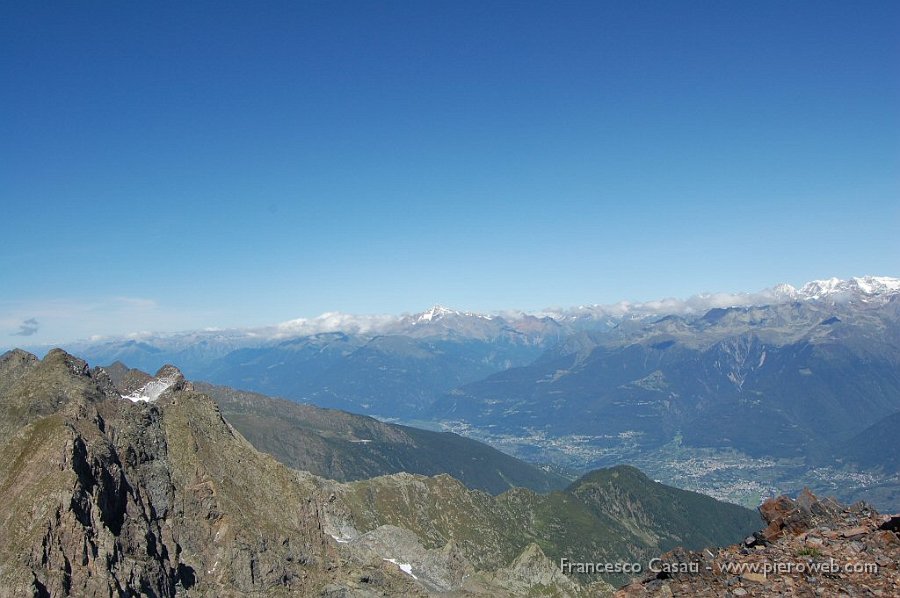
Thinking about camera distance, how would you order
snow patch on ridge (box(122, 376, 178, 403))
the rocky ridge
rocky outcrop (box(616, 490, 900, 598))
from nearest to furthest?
rocky outcrop (box(616, 490, 900, 598)), the rocky ridge, snow patch on ridge (box(122, 376, 178, 403))

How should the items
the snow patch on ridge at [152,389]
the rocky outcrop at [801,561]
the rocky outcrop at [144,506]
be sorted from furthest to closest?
the snow patch on ridge at [152,389] < the rocky outcrop at [144,506] < the rocky outcrop at [801,561]

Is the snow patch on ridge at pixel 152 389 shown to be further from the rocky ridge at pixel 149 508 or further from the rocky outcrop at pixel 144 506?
the rocky outcrop at pixel 144 506

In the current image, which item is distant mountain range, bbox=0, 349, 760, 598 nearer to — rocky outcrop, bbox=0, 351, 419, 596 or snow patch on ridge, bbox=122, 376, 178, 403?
rocky outcrop, bbox=0, 351, 419, 596

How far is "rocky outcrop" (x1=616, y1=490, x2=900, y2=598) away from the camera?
22266 mm

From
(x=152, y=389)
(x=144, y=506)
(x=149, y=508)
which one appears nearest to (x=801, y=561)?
(x=144, y=506)

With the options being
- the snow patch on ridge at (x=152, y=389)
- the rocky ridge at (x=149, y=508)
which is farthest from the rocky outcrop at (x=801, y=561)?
the snow patch on ridge at (x=152, y=389)

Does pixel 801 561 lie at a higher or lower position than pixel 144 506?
higher

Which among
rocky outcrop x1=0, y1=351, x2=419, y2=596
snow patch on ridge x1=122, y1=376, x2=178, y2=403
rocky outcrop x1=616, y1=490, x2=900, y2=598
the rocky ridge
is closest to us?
rocky outcrop x1=616, y1=490, x2=900, y2=598

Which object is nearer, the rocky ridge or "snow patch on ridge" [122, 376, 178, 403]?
→ the rocky ridge

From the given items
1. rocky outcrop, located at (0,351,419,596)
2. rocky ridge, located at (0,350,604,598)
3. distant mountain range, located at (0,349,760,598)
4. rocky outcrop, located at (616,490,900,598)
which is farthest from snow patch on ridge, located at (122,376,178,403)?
rocky outcrop, located at (616,490,900,598)

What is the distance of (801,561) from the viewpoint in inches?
928

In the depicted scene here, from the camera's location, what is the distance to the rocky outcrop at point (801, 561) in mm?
22266

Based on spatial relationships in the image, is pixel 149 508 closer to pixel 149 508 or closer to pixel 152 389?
pixel 149 508

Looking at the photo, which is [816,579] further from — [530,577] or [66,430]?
[530,577]
